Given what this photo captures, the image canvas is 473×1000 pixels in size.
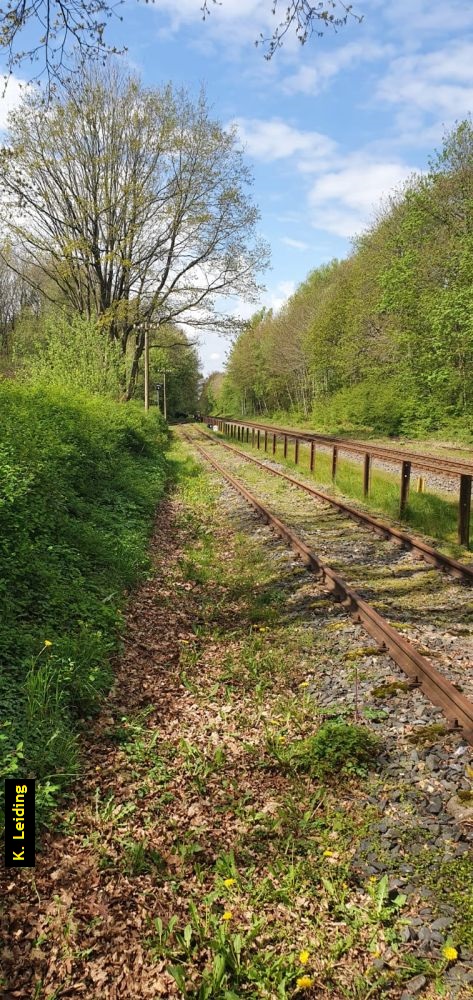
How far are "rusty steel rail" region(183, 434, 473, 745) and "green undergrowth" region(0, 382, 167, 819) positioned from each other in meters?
2.62

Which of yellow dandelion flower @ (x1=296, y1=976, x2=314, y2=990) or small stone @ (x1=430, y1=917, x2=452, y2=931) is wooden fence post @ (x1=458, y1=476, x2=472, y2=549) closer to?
small stone @ (x1=430, y1=917, x2=452, y2=931)

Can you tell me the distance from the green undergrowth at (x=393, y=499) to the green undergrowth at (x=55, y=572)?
5.37 m

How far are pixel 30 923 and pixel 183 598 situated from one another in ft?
15.7

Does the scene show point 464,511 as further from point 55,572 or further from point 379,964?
point 379,964

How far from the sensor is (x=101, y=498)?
10766mm

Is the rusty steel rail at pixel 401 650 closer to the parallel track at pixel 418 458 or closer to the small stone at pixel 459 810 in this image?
the small stone at pixel 459 810

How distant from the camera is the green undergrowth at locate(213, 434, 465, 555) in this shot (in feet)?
35.1

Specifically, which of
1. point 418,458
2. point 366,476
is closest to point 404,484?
point 366,476

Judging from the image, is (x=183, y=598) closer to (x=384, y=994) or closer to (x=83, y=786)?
(x=83, y=786)

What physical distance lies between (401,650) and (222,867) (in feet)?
8.94

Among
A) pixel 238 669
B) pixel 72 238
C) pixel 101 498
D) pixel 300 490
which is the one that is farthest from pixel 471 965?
pixel 72 238

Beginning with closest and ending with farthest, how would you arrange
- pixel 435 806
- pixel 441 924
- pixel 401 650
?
pixel 441 924, pixel 435 806, pixel 401 650

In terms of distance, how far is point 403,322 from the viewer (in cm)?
2906

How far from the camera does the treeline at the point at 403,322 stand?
85.8 feet
